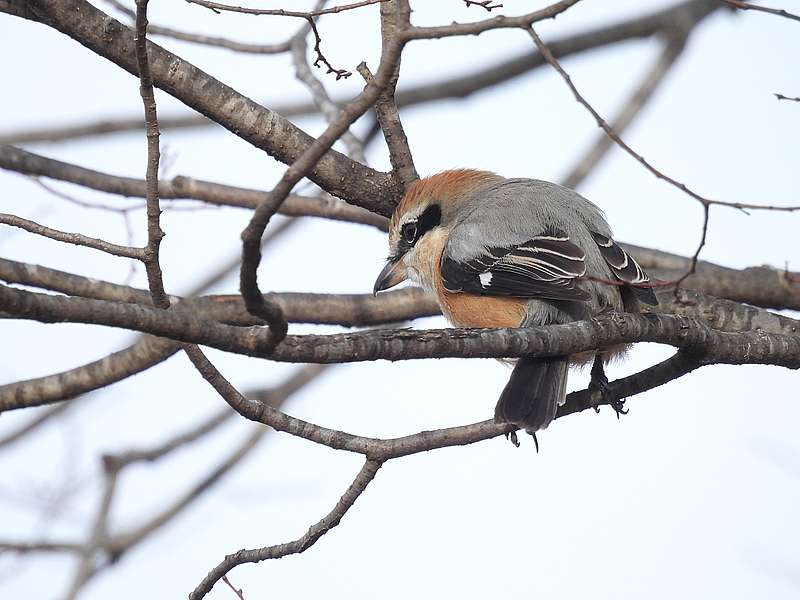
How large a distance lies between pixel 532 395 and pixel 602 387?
454 millimetres

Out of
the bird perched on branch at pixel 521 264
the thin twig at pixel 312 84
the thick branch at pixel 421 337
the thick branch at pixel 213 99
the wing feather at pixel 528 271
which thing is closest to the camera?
the thick branch at pixel 421 337

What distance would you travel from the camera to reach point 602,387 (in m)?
4.17

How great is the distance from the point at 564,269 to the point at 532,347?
1.19 metres

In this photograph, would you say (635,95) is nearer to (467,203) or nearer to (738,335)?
(467,203)

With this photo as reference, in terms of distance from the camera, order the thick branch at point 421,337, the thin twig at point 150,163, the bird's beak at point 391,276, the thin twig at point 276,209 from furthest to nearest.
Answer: the bird's beak at point 391,276, the thin twig at point 150,163, the thin twig at point 276,209, the thick branch at point 421,337

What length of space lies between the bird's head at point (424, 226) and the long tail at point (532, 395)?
111 centimetres

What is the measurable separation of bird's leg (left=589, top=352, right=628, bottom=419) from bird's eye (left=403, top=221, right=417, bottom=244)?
1.26m

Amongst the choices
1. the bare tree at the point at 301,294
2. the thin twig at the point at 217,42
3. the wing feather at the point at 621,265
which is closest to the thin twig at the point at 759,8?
the bare tree at the point at 301,294

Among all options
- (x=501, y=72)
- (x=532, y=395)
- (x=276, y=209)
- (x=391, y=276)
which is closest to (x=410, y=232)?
(x=391, y=276)

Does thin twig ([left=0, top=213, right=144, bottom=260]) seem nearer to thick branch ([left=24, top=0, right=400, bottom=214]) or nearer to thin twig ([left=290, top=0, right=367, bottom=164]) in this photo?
thick branch ([left=24, top=0, right=400, bottom=214])

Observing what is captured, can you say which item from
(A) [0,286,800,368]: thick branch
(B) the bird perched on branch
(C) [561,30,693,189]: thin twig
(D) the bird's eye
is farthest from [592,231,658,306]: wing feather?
(C) [561,30,693,189]: thin twig

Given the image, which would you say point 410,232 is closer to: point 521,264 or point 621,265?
point 521,264

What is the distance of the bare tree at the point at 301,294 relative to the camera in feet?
7.57

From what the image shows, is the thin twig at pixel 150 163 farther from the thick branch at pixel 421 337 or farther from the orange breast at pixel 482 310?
the orange breast at pixel 482 310
